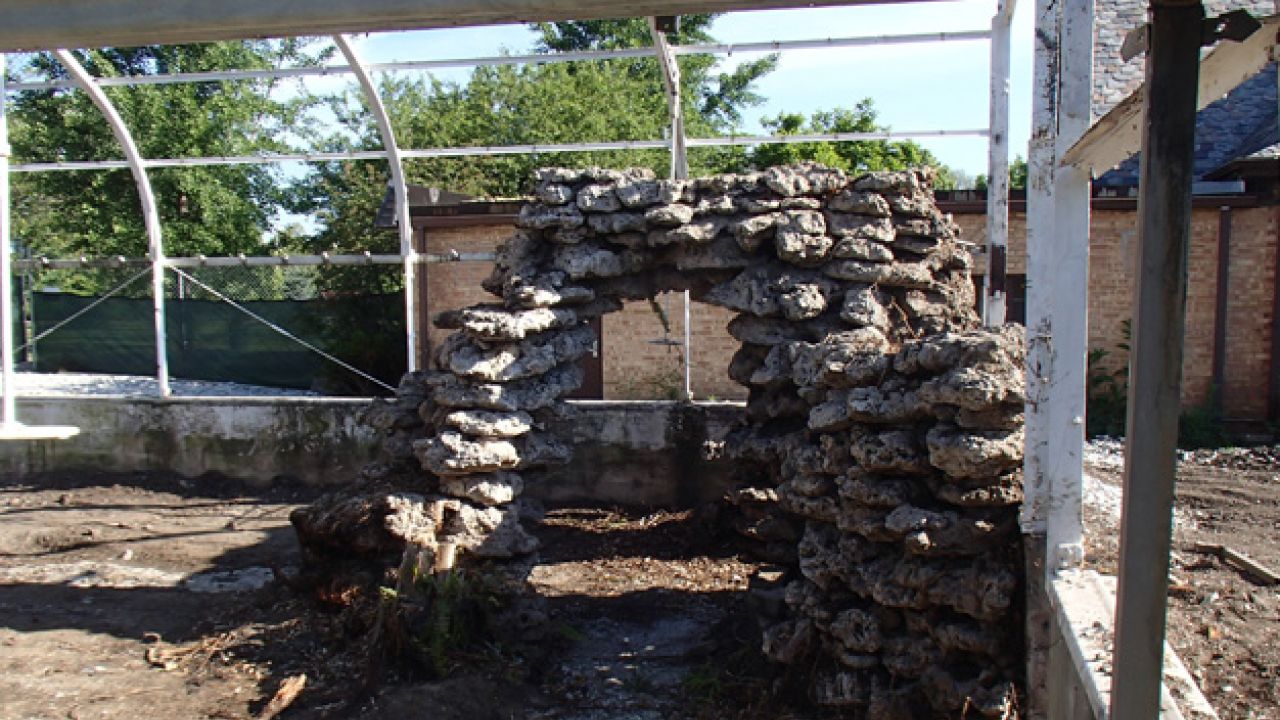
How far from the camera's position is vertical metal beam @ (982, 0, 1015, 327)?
20.8 ft

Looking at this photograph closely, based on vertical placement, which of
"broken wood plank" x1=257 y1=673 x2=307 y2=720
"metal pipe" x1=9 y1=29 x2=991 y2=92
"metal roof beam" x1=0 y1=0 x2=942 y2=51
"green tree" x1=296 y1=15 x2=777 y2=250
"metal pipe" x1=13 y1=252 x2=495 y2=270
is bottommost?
"broken wood plank" x1=257 y1=673 x2=307 y2=720

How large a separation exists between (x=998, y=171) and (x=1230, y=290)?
7260 mm

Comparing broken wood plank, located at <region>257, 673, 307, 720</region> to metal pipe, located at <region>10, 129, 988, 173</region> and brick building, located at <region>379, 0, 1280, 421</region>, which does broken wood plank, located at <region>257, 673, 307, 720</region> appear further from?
brick building, located at <region>379, 0, 1280, 421</region>

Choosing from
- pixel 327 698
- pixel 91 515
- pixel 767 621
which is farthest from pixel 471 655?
pixel 91 515

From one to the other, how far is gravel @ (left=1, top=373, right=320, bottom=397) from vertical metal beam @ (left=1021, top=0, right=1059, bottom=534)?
10.8 m

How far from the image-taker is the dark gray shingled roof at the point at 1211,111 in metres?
10.8

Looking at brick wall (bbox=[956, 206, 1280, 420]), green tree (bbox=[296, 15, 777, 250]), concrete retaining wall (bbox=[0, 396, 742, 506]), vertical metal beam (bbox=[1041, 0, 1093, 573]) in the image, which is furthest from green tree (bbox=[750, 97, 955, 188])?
vertical metal beam (bbox=[1041, 0, 1093, 573])

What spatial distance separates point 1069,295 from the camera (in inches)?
128

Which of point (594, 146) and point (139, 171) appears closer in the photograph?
point (594, 146)

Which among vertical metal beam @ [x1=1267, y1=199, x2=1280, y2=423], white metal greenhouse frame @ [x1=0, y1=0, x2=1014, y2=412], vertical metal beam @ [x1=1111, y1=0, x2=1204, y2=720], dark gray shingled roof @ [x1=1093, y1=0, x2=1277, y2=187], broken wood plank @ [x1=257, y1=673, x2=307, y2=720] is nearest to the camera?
vertical metal beam @ [x1=1111, y1=0, x2=1204, y2=720]

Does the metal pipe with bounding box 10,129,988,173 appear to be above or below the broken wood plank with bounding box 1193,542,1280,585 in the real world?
above

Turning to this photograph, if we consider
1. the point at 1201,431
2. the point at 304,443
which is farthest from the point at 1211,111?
the point at 304,443

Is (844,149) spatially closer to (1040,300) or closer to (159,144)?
(159,144)

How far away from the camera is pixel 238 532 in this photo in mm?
7871
